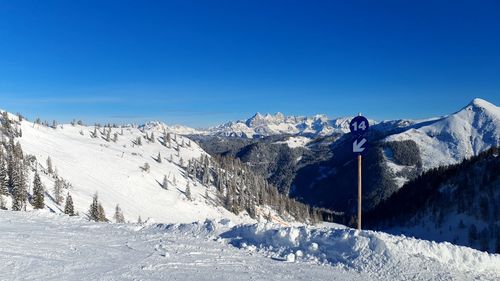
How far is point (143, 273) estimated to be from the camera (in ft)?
41.5

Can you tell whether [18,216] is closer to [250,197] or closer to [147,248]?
[147,248]

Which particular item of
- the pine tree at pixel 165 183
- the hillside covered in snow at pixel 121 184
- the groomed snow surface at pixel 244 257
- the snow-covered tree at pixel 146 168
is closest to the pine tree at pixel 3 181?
the hillside covered in snow at pixel 121 184

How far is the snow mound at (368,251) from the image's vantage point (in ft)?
44.4

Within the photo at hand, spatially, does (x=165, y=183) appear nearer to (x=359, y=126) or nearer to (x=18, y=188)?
(x=18, y=188)

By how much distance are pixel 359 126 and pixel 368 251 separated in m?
5.73

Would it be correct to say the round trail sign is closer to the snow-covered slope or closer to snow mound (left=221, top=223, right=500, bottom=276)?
snow mound (left=221, top=223, right=500, bottom=276)

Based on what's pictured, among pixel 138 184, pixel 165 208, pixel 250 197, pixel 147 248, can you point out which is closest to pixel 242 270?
pixel 147 248

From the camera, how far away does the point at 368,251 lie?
14.1 metres

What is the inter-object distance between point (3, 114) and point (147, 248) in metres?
153

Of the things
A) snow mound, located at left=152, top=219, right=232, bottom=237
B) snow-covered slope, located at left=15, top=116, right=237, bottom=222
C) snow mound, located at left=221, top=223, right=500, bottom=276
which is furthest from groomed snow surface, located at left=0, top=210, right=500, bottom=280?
snow-covered slope, located at left=15, top=116, right=237, bottom=222

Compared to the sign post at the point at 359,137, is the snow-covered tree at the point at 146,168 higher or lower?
lower

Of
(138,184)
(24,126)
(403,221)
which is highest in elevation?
(24,126)

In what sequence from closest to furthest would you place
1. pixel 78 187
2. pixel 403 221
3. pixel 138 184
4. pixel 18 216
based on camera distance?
pixel 18 216, pixel 78 187, pixel 138 184, pixel 403 221

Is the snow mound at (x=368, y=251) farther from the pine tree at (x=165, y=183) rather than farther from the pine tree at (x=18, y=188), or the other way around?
the pine tree at (x=165, y=183)
